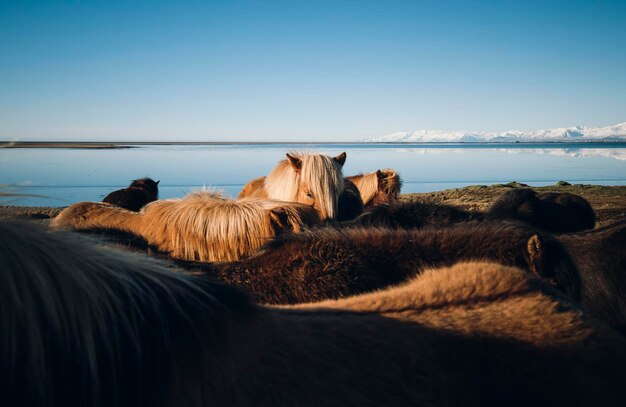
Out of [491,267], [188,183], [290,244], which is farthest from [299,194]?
[188,183]

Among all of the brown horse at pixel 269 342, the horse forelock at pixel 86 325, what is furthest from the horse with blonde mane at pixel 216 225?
the horse forelock at pixel 86 325

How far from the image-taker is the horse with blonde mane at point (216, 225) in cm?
470

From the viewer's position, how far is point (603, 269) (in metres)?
4.59

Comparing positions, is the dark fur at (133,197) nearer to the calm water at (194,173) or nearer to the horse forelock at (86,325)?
the calm water at (194,173)

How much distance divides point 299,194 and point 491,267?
4.76 meters

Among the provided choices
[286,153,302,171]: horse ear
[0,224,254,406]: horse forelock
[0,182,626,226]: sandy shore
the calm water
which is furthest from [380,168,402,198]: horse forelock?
[0,224,254,406]: horse forelock

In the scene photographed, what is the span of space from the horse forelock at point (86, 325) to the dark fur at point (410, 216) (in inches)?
164

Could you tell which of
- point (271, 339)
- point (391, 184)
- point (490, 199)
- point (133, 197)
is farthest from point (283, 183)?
point (490, 199)

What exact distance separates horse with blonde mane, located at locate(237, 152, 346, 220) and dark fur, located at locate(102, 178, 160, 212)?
166 inches

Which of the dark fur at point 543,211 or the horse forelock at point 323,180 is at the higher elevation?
the horse forelock at point 323,180

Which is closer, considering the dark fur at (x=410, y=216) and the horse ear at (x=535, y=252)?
the horse ear at (x=535, y=252)

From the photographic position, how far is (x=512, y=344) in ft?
5.47

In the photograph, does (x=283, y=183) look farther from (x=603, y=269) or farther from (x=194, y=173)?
(x=194, y=173)

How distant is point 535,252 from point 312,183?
3.57 metres
